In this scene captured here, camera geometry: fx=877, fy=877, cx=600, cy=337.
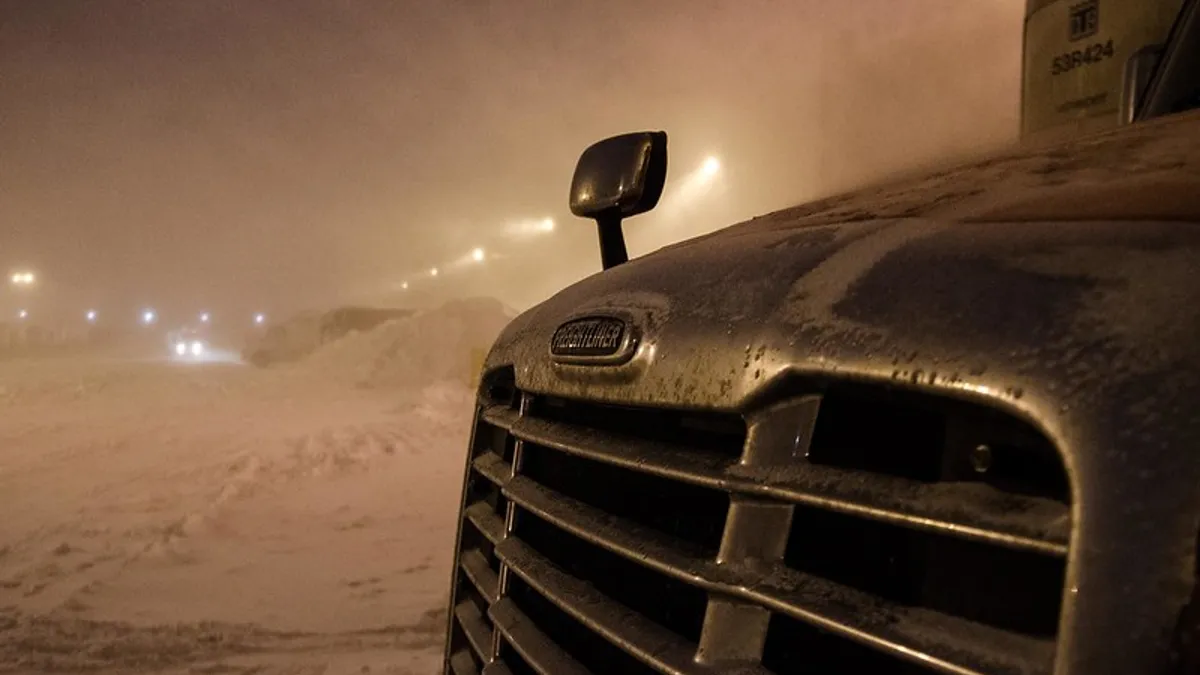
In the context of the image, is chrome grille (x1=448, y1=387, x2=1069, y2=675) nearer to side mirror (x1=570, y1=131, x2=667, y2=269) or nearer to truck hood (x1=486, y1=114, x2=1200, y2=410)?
truck hood (x1=486, y1=114, x2=1200, y2=410)

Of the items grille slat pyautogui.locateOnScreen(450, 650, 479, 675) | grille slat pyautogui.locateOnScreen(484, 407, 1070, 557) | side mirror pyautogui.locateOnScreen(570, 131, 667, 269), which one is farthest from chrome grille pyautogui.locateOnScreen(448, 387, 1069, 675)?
side mirror pyautogui.locateOnScreen(570, 131, 667, 269)

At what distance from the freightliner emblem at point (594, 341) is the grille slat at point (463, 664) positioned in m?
0.86

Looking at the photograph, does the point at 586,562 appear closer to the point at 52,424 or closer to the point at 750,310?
the point at 750,310

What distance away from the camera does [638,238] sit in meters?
24.8

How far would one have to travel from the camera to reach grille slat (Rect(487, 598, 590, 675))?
150cm

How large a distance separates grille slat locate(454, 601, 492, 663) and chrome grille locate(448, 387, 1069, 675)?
277 mm

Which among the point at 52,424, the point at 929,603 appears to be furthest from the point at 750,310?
the point at 52,424

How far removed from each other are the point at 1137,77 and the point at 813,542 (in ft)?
7.49

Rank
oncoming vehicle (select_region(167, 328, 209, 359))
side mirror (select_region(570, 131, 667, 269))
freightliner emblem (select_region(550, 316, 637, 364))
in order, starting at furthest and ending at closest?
oncoming vehicle (select_region(167, 328, 209, 359))
side mirror (select_region(570, 131, 667, 269))
freightliner emblem (select_region(550, 316, 637, 364))

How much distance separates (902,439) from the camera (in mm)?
1005

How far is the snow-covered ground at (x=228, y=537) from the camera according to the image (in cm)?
387

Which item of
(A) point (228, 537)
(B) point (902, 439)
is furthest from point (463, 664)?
(A) point (228, 537)

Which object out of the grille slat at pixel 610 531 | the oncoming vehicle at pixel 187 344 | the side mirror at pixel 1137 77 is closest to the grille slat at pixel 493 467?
the grille slat at pixel 610 531

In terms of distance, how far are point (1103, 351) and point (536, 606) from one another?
126cm
